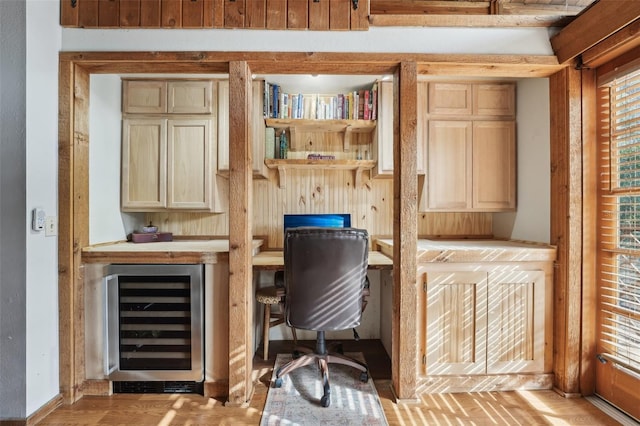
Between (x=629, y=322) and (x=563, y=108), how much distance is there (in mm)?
1270

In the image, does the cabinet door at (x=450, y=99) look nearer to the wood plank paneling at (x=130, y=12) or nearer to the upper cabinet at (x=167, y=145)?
the upper cabinet at (x=167, y=145)

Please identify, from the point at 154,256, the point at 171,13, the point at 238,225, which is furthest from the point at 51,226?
the point at 171,13

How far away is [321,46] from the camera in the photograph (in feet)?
5.98

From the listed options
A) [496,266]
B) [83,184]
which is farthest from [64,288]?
[496,266]

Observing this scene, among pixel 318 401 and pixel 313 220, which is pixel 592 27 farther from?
pixel 318 401

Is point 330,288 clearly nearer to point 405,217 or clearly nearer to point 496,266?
point 405,217

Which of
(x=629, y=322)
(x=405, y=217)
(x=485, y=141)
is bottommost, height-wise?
(x=629, y=322)

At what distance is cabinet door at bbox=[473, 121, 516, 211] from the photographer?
8.04 feet

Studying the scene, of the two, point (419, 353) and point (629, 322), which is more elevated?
point (629, 322)

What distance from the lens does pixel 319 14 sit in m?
1.82

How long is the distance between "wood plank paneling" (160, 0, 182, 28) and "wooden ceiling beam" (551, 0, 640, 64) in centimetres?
219

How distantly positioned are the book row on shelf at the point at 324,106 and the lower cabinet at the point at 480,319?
1299 mm

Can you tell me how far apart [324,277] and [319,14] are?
5.03 feet

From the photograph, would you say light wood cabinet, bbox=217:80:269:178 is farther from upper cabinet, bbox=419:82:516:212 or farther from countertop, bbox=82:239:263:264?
upper cabinet, bbox=419:82:516:212
